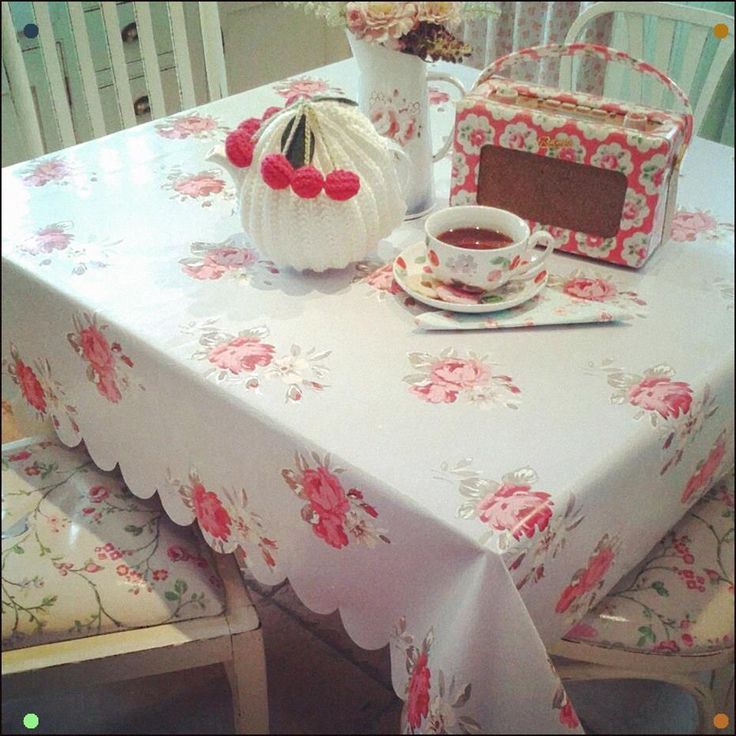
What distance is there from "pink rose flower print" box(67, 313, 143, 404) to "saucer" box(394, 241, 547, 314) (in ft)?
0.91

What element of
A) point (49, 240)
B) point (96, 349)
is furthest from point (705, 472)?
point (49, 240)

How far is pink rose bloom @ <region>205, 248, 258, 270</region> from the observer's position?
0.92 metres

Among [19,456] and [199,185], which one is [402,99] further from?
[19,456]

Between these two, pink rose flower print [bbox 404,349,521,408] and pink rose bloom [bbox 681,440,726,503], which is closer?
pink rose flower print [bbox 404,349,521,408]

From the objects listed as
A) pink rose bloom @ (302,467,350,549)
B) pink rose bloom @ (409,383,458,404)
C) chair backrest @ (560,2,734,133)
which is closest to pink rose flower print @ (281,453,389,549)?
pink rose bloom @ (302,467,350,549)

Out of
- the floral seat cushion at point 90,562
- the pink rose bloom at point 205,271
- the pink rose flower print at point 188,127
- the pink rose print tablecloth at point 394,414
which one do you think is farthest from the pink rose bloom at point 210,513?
the pink rose flower print at point 188,127

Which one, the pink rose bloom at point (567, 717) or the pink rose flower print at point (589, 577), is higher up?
the pink rose flower print at point (589, 577)

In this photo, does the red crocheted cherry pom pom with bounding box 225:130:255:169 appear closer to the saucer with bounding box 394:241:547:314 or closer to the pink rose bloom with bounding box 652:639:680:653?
the saucer with bounding box 394:241:547:314

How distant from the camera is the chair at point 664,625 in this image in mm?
896

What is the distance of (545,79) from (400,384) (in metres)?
0.49

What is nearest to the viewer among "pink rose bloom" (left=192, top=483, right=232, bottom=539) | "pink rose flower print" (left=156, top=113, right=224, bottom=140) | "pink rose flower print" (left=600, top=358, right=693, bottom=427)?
"pink rose flower print" (left=600, top=358, right=693, bottom=427)

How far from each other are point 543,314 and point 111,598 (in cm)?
52

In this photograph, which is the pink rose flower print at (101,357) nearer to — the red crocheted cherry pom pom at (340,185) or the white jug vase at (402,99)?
the red crocheted cherry pom pom at (340,185)

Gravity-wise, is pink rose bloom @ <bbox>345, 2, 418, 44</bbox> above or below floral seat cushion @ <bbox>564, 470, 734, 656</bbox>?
above
